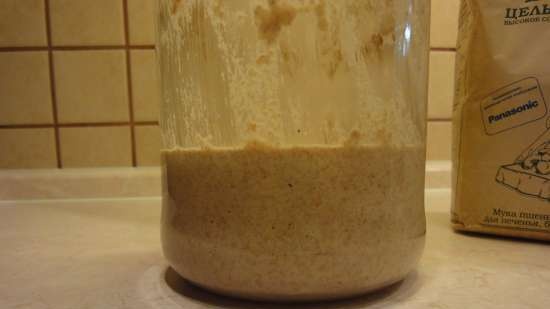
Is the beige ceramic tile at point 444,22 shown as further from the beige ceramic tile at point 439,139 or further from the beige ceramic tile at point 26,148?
the beige ceramic tile at point 26,148

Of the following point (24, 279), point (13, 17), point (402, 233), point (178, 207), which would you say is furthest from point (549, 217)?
point (13, 17)

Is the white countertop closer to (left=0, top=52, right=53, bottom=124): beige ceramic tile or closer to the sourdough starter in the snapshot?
A: the sourdough starter

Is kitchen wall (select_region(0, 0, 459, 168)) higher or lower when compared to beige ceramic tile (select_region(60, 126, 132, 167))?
higher

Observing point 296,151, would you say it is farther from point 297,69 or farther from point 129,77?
point 129,77

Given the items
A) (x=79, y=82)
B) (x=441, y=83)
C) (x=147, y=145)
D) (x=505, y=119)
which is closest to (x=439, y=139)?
(x=441, y=83)

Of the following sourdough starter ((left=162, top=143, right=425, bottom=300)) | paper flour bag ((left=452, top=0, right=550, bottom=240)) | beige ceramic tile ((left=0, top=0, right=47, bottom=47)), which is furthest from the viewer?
beige ceramic tile ((left=0, top=0, right=47, bottom=47))

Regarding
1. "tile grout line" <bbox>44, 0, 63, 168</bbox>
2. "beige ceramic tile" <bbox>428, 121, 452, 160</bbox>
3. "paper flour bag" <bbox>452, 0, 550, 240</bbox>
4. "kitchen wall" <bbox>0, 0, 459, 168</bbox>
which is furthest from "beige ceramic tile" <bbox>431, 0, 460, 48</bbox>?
"tile grout line" <bbox>44, 0, 63, 168</bbox>
